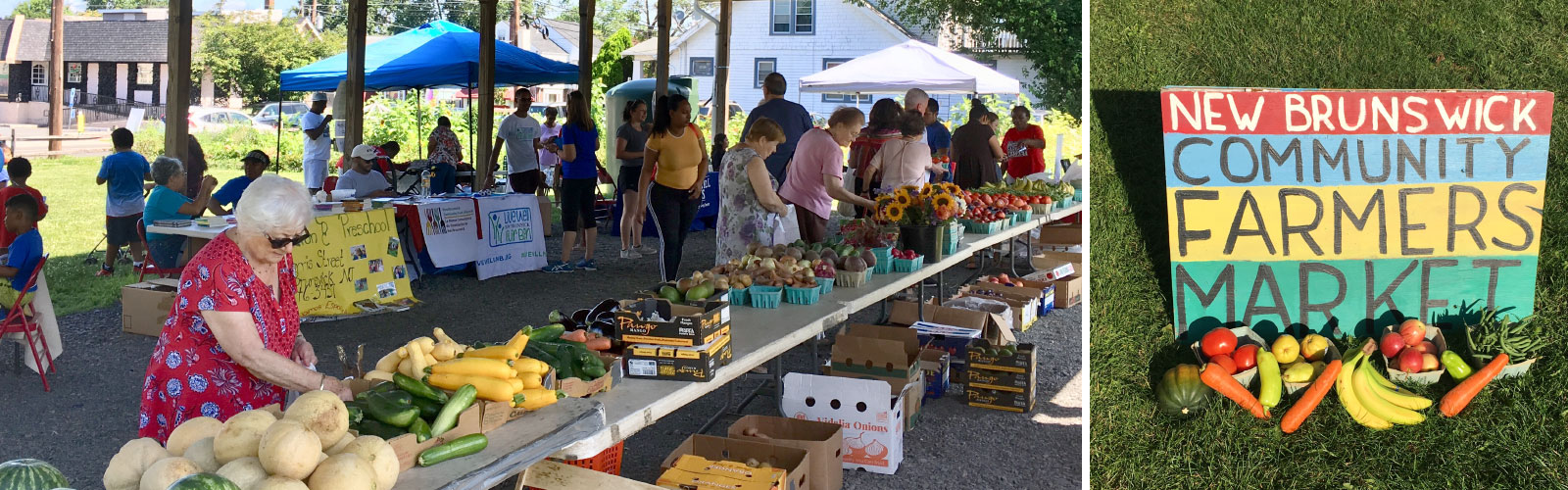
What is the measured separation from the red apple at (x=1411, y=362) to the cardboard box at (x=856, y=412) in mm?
1845

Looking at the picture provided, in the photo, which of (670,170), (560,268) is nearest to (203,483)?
(670,170)

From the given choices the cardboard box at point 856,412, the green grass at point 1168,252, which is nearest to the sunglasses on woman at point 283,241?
the cardboard box at point 856,412

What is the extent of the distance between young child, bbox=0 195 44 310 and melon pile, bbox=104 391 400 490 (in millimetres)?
4081

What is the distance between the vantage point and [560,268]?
9.10 meters

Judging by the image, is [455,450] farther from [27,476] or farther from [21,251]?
[21,251]

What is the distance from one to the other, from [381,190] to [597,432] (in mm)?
6917

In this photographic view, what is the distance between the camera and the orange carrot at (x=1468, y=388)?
13.1 ft

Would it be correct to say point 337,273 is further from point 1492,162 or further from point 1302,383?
point 1492,162

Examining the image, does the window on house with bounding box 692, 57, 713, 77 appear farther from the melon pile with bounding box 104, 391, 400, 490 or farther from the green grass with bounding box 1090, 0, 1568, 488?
the melon pile with bounding box 104, 391, 400, 490

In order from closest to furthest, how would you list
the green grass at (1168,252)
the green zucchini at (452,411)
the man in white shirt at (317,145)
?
the green zucchini at (452,411)
the green grass at (1168,252)
the man in white shirt at (317,145)

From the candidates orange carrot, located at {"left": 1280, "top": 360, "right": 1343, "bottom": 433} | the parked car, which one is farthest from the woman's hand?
the parked car

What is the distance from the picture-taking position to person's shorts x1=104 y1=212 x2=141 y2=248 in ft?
28.2

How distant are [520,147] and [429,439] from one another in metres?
8.07

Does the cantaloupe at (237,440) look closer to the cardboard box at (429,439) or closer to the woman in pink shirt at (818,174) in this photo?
the cardboard box at (429,439)
